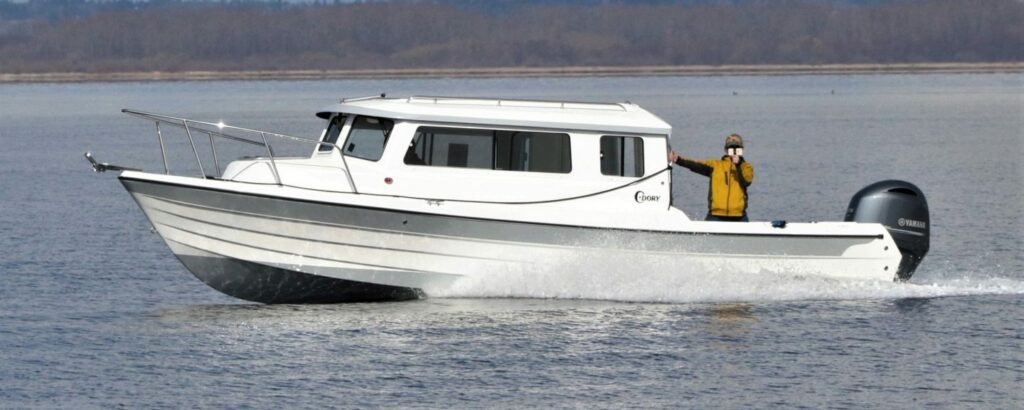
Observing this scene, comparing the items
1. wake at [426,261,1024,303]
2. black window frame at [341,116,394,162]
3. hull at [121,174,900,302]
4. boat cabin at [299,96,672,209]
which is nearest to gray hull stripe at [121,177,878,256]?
hull at [121,174,900,302]

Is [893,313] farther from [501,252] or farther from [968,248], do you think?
[968,248]

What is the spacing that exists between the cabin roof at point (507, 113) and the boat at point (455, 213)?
23 millimetres

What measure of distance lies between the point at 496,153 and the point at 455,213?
1063 mm

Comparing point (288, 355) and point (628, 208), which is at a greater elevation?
point (628, 208)

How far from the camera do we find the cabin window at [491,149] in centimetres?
1789

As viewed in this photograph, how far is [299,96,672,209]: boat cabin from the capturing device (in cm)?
1777

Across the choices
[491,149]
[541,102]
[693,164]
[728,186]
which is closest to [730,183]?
[728,186]

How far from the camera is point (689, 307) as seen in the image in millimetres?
18312

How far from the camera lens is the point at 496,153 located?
17.9 metres

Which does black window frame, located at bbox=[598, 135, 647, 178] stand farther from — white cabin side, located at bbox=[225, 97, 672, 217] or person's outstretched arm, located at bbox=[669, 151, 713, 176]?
person's outstretched arm, located at bbox=[669, 151, 713, 176]

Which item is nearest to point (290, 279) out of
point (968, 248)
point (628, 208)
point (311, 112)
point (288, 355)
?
point (288, 355)

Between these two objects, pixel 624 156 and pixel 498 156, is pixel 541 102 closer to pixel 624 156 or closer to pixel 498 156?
pixel 498 156

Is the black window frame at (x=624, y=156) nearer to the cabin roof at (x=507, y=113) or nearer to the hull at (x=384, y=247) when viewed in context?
the cabin roof at (x=507, y=113)

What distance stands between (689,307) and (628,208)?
1433 mm
